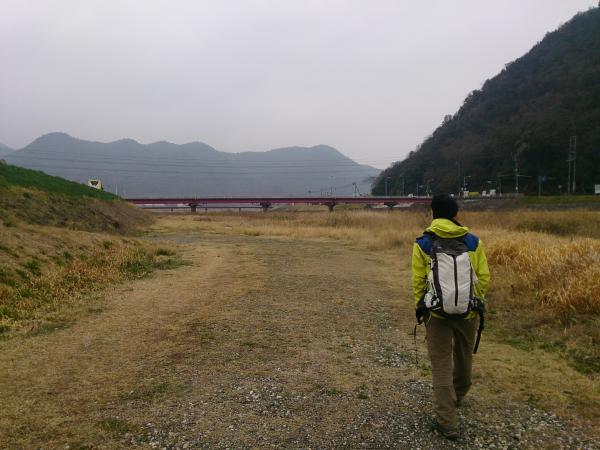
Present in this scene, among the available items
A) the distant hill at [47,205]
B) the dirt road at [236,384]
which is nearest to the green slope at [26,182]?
the distant hill at [47,205]

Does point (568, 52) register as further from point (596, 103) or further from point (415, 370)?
point (415, 370)

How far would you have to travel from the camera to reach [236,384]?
4.54m

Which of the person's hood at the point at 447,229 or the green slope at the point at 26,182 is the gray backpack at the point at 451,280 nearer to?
the person's hood at the point at 447,229

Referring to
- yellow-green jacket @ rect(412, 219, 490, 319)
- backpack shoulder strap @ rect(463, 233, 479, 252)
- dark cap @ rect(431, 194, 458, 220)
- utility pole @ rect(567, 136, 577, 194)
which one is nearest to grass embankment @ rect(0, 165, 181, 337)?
yellow-green jacket @ rect(412, 219, 490, 319)

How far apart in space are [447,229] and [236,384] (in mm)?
2742

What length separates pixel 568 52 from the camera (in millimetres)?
110062

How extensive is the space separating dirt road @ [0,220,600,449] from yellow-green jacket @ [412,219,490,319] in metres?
1.18

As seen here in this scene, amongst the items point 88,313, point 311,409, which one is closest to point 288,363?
point 311,409

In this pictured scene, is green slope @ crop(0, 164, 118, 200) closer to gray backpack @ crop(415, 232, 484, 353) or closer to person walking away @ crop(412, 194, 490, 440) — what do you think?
person walking away @ crop(412, 194, 490, 440)

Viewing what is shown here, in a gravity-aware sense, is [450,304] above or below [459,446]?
above

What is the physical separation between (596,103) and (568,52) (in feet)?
117

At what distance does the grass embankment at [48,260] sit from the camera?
709 centimetres

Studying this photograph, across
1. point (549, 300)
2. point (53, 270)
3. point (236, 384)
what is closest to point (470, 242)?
point (236, 384)

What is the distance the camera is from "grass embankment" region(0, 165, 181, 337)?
7.09 metres
